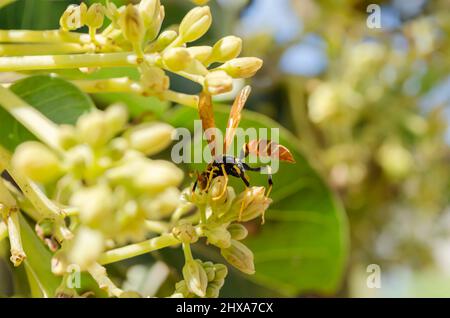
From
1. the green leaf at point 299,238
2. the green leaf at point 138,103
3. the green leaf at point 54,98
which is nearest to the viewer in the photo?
the green leaf at point 54,98

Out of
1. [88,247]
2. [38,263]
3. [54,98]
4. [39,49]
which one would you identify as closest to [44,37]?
[39,49]

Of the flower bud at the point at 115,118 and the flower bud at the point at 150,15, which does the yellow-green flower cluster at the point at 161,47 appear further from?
the flower bud at the point at 115,118

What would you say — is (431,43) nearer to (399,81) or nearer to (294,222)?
(399,81)

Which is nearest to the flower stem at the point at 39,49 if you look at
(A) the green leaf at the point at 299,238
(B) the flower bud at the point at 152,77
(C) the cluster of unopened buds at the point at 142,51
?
(C) the cluster of unopened buds at the point at 142,51

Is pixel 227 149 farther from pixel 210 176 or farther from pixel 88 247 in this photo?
pixel 88 247

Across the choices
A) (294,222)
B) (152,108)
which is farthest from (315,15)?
(152,108)

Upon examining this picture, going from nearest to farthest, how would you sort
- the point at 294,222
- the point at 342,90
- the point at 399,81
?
the point at 294,222 < the point at 342,90 < the point at 399,81
